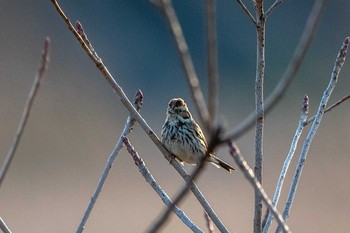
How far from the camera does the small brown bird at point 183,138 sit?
5.35m

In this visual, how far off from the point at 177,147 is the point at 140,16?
21.5 metres

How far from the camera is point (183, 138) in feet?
17.7

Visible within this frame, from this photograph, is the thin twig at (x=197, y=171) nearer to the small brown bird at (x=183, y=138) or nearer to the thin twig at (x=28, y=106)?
the thin twig at (x=28, y=106)

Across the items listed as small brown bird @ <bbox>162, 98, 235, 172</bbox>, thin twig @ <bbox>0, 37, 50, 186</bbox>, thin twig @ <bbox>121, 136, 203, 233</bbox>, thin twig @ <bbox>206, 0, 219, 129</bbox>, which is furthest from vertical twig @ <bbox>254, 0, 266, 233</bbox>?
small brown bird @ <bbox>162, 98, 235, 172</bbox>

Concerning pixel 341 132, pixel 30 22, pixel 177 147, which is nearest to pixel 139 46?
pixel 30 22

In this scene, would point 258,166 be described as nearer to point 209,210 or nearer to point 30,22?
point 209,210

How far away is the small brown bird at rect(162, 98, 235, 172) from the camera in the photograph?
5348 mm

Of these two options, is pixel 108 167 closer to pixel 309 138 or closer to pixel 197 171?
pixel 309 138

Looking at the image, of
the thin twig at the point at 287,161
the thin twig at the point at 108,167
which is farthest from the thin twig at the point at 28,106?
the thin twig at the point at 287,161

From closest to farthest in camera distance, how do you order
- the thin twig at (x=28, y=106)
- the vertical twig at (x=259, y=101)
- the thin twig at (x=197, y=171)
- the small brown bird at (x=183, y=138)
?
1. the thin twig at (x=197, y=171)
2. the thin twig at (x=28, y=106)
3. the vertical twig at (x=259, y=101)
4. the small brown bird at (x=183, y=138)

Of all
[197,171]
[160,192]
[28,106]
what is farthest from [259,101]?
[197,171]

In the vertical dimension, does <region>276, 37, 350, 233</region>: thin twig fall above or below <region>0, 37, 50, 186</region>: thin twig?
above

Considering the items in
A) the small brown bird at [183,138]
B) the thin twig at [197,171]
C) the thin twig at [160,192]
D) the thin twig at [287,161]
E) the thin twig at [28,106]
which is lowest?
the thin twig at [197,171]

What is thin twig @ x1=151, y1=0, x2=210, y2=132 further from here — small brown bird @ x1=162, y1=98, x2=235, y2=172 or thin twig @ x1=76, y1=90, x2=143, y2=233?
small brown bird @ x1=162, y1=98, x2=235, y2=172
